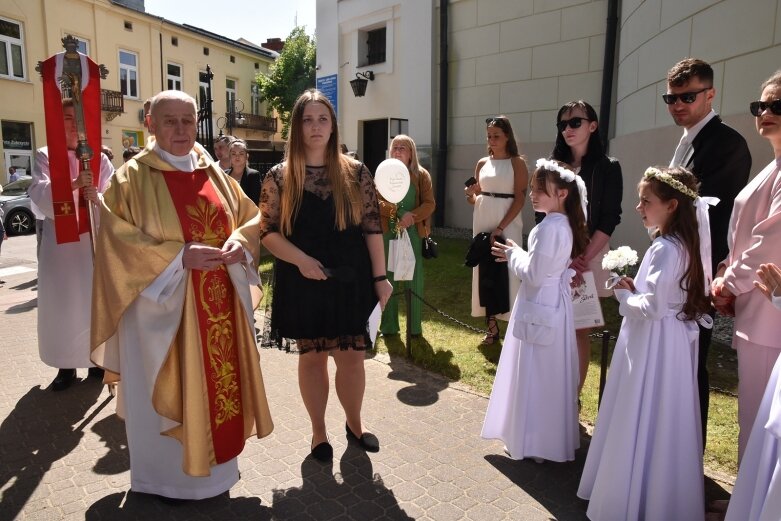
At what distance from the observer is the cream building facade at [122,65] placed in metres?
20.8

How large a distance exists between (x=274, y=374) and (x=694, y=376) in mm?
3385

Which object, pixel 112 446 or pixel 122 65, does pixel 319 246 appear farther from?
pixel 122 65

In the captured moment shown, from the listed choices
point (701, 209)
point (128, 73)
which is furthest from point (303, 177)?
point (128, 73)

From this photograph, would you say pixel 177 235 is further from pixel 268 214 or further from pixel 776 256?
pixel 776 256

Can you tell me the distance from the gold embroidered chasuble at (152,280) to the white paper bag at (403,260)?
2850 millimetres

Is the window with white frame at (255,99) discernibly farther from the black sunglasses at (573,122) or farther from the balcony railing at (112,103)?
the black sunglasses at (573,122)

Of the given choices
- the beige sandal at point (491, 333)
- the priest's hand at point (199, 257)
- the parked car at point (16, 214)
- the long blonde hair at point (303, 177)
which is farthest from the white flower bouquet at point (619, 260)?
the parked car at point (16, 214)

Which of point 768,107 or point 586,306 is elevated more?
point 768,107

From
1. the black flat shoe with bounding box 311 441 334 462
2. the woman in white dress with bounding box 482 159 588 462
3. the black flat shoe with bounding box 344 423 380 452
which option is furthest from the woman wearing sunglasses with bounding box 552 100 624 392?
the black flat shoe with bounding box 311 441 334 462

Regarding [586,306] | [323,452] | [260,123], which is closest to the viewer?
[323,452]

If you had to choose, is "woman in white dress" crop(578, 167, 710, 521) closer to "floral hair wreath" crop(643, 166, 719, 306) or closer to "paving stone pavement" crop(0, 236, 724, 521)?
"floral hair wreath" crop(643, 166, 719, 306)

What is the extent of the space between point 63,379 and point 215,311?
245 centimetres

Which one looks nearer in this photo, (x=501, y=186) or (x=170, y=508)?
(x=170, y=508)

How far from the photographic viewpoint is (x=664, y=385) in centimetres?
266
